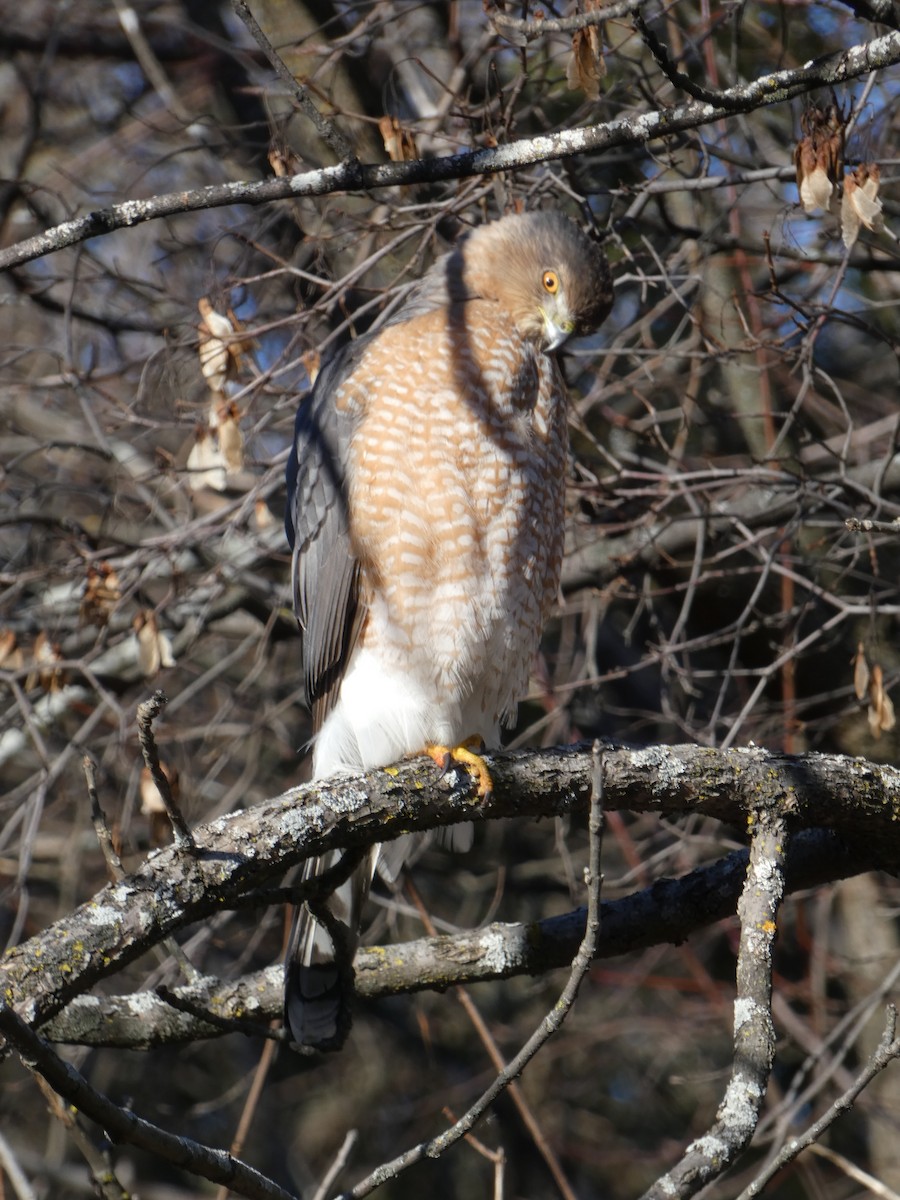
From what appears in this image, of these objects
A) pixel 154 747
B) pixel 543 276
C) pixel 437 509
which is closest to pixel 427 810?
pixel 154 747

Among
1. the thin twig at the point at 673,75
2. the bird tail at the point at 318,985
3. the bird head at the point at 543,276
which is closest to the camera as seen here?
the thin twig at the point at 673,75

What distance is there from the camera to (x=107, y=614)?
446 centimetres

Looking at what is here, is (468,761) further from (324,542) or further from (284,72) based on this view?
(284,72)

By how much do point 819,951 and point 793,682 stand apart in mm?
1153

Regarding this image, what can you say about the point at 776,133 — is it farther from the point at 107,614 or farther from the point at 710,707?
the point at 107,614

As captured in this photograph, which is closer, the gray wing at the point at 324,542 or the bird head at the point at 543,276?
the gray wing at the point at 324,542

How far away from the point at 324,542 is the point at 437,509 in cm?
45

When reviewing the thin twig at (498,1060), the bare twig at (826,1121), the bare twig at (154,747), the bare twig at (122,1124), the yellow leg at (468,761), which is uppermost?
the bare twig at (154,747)

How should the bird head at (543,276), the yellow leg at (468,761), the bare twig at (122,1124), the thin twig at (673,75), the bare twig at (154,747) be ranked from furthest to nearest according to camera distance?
the bird head at (543,276) → the yellow leg at (468,761) → the thin twig at (673,75) → the bare twig at (154,747) → the bare twig at (122,1124)

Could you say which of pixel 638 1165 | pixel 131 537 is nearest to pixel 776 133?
pixel 131 537

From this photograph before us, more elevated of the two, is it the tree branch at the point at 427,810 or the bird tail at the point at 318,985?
the tree branch at the point at 427,810

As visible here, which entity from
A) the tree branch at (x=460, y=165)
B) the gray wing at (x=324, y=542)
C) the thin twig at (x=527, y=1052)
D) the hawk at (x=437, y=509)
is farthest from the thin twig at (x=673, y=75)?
the gray wing at (x=324, y=542)

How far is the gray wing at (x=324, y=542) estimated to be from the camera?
377cm

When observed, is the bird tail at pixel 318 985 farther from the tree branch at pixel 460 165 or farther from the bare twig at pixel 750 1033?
the tree branch at pixel 460 165
